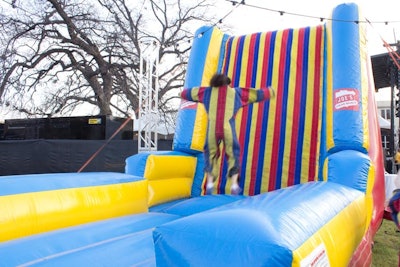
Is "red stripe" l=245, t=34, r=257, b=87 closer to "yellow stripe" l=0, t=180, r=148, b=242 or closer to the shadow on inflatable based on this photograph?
the shadow on inflatable

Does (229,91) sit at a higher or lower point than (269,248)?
higher

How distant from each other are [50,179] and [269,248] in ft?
6.24

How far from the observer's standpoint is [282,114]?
12.4 ft

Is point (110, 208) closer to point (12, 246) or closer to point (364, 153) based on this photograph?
point (12, 246)

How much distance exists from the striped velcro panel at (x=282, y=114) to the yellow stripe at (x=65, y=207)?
110 centimetres

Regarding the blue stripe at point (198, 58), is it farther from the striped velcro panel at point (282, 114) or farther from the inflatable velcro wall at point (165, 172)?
the inflatable velcro wall at point (165, 172)

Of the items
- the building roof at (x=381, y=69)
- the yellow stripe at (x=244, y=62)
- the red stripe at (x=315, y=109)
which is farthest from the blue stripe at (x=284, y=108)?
the building roof at (x=381, y=69)

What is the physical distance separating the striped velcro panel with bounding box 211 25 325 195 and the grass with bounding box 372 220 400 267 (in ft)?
2.82

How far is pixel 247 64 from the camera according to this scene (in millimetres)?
4137

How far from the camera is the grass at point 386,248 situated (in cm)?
312

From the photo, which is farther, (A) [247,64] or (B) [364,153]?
(A) [247,64]

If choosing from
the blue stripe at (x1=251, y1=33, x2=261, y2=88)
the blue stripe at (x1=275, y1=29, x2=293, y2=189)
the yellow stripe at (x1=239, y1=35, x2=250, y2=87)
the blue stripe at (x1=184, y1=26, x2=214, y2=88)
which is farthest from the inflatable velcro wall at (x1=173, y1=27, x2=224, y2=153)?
the blue stripe at (x1=275, y1=29, x2=293, y2=189)

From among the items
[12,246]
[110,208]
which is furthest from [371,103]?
[12,246]

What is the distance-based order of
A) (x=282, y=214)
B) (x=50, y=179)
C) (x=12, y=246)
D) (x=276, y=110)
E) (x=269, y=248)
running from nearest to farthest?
(x=269, y=248) → (x=282, y=214) → (x=12, y=246) → (x=50, y=179) → (x=276, y=110)
